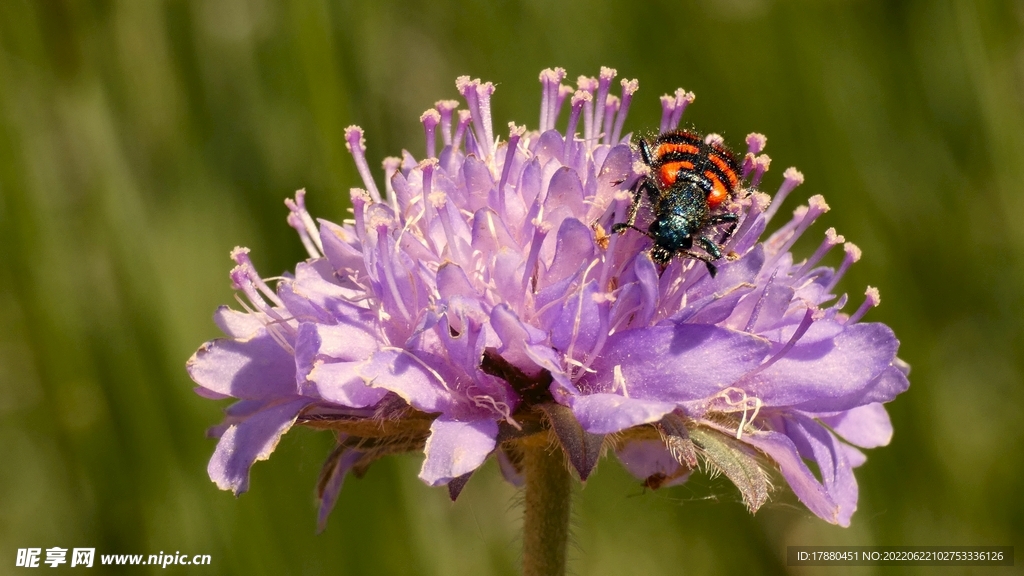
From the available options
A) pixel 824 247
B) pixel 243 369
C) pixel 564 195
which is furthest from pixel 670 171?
pixel 243 369

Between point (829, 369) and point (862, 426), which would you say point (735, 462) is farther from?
point (862, 426)

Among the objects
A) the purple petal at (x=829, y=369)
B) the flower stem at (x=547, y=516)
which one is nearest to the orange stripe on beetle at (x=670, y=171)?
the purple petal at (x=829, y=369)

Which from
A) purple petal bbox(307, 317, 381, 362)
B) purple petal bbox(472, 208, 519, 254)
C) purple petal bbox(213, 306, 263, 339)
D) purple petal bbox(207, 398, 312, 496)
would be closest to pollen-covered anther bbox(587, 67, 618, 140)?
purple petal bbox(472, 208, 519, 254)

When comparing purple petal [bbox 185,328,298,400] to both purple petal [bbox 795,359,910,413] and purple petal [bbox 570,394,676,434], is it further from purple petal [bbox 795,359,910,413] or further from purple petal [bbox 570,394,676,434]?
purple petal [bbox 795,359,910,413]

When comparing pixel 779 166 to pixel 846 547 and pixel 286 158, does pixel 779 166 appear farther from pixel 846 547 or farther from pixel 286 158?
pixel 286 158

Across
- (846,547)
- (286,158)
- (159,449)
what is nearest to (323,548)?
(159,449)

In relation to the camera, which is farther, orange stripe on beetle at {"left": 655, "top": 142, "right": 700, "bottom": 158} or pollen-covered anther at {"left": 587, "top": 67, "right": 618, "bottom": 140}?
pollen-covered anther at {"left": 587, "top": 67, "right": 618, "bottom": 140}
